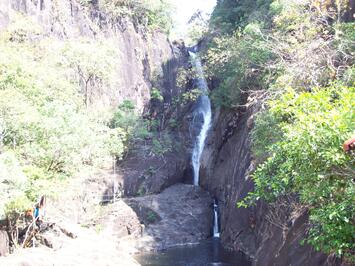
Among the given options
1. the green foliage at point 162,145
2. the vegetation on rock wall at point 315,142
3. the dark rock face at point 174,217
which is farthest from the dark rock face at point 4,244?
the green foliage at point 162,145

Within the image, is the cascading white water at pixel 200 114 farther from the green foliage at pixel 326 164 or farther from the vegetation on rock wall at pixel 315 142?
the green foliage at pixel 326 164

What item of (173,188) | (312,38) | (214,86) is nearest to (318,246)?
(312,38)

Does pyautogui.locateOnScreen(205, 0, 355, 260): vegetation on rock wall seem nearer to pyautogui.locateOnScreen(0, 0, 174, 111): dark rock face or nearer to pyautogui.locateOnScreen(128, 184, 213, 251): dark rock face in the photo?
pyautogui.locateOnScreen(128, 184, 213, 251): dark rock face

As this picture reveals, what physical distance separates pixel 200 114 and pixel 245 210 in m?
14.0

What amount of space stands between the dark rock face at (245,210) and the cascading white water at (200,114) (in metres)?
0.82

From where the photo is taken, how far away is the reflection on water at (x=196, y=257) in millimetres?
19156

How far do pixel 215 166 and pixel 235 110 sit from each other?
4404 millimetres

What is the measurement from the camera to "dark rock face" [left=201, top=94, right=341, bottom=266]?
38.2 feet

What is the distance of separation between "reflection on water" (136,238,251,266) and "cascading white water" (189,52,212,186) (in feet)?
26.6

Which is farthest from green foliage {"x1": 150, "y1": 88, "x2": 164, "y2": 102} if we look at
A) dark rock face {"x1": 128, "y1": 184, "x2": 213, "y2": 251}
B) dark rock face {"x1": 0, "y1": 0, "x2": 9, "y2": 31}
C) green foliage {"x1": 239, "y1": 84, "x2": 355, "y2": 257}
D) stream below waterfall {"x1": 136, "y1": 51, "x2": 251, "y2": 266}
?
green foliage {"x1": 239, "y1": 84, "x2": 355, "y2": 257}

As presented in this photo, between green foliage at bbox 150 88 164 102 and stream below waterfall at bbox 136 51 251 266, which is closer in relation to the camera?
stream below waterfall at bbox 136 51 251 266

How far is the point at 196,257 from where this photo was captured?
2041cm

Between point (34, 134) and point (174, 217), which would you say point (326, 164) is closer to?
point (34, 134)

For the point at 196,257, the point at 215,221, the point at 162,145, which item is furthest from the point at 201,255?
the point at 162,145
